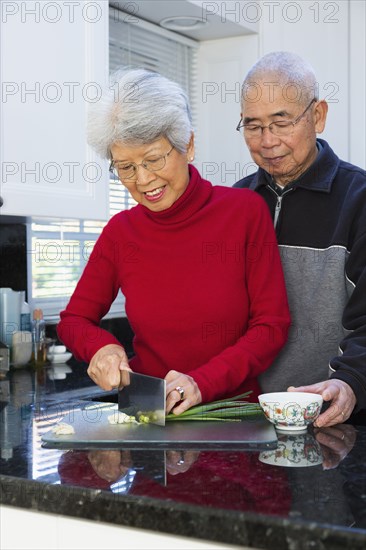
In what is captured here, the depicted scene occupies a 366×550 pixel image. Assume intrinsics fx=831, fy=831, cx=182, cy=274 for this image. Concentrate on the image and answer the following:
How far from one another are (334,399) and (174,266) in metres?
0.40

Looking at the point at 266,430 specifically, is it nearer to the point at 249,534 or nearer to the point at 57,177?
the point at 249,534

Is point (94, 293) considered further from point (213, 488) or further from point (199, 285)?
point (213, 488)

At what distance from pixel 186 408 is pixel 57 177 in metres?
1.03

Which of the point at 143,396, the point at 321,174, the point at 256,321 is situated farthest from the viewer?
the point at 321,174

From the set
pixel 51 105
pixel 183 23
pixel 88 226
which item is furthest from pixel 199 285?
pixel 183 23

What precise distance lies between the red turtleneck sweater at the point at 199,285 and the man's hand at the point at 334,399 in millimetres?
141

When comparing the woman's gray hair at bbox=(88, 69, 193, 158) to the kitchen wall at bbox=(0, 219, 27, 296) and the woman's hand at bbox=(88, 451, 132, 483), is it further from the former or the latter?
the kitchen wall at bbox=(0, 219, 27, 296)

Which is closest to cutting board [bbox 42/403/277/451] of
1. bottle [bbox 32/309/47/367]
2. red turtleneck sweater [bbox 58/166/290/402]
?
red turtleneck sweater [bbox 58/166/290/402]

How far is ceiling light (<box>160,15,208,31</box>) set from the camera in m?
2.93

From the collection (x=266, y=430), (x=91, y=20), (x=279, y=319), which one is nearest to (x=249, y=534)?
(x=266, y=430)

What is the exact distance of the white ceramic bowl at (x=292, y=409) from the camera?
4.58ft

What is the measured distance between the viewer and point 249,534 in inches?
38.7

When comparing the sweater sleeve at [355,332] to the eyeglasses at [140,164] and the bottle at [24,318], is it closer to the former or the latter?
the eyeglasses at [140,164]

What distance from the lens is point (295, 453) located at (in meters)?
1.29
